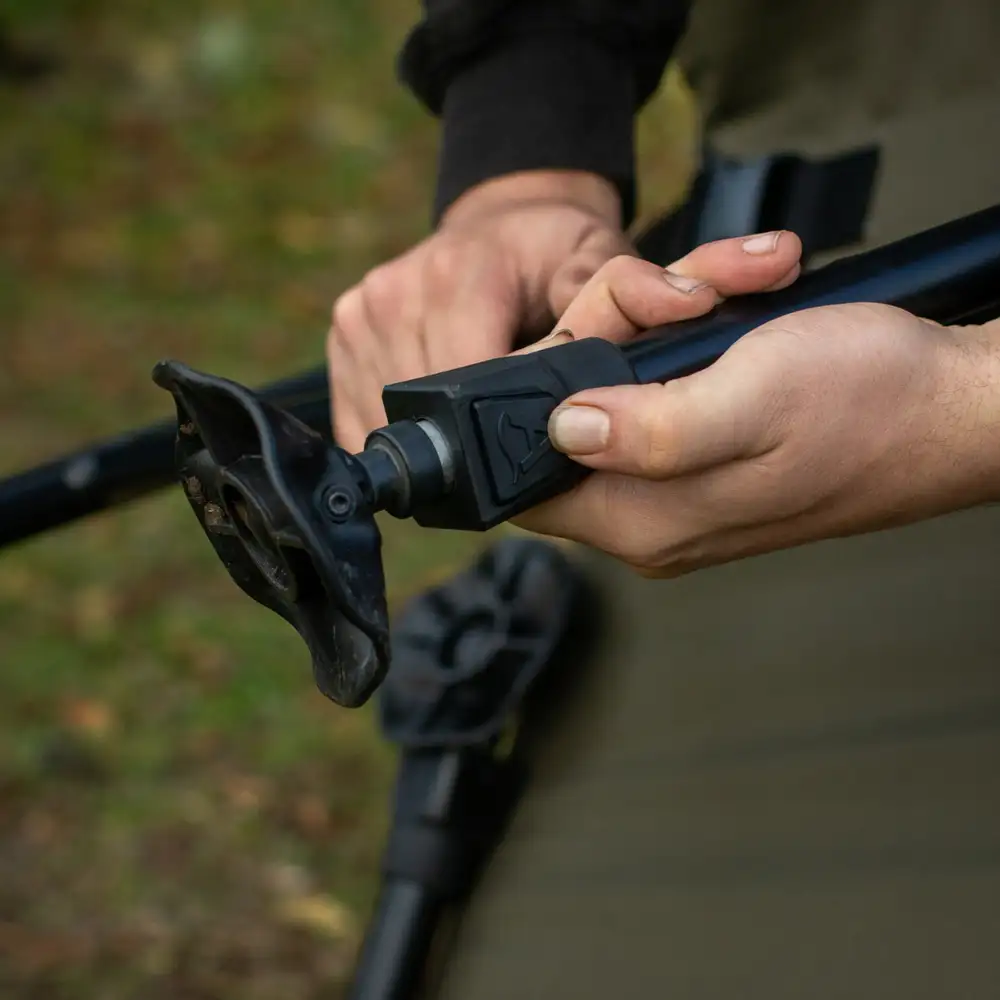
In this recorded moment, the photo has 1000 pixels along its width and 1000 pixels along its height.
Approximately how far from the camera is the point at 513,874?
3.78ft

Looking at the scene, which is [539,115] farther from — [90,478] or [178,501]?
[178,501]

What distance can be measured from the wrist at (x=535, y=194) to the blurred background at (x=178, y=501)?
3.16ft

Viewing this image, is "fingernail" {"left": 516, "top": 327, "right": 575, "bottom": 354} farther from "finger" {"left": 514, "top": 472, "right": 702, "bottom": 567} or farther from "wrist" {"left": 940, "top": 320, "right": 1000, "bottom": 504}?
"wrist" {"left": 940, "top": 320, "right": 1000, "bottom": 504}

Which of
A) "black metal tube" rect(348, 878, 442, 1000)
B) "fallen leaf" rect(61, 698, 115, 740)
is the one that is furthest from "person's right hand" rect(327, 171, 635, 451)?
"fallen leaf" rect(61, 698, 115, 740)

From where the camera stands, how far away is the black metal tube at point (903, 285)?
2.17 feet

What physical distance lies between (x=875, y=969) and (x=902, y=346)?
1.60 feet

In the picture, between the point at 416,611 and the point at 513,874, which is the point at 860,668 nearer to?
the point at 513,874

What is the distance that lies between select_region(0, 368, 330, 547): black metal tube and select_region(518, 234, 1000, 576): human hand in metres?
0.36

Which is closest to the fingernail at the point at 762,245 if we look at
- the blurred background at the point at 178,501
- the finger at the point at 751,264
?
the finger at the point at 751,264

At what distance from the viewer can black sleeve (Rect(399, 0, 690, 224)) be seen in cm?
99

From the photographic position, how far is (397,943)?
110 cm

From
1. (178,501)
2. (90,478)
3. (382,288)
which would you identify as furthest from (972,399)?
(178,501)

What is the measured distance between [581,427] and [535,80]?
1.66 ft

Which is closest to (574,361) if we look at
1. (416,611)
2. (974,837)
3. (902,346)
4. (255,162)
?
(902,346)
